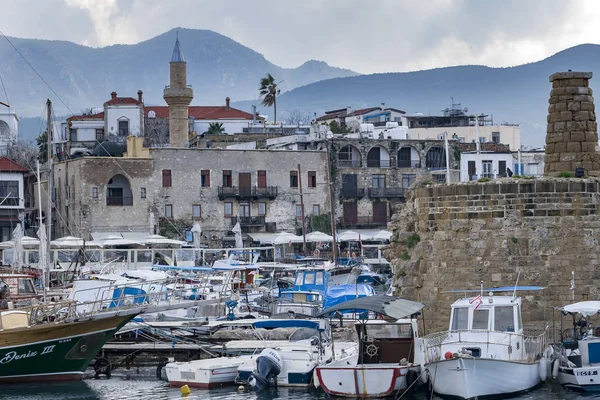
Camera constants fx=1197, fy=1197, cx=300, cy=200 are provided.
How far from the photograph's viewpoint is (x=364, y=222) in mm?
71500

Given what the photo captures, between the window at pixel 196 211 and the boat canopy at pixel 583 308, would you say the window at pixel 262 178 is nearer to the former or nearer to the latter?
the window at pixel 196 211

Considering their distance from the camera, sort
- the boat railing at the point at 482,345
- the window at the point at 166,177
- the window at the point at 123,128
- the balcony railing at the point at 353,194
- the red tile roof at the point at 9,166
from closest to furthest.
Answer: the boat railing at the point at 482,345, the window at the point at 166,177, the red tile roof at the point at 9,166, the balcony railing at the point at 353,194, the window at the point at 123,128

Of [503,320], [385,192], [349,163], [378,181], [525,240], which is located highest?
[349,163]

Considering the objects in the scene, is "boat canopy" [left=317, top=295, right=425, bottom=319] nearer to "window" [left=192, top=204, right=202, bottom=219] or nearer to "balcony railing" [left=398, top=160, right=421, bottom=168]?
"window" [left=192, top=204, right=202, bottom=219]

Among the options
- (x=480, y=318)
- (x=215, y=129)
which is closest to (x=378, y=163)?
(x=215, y=129)

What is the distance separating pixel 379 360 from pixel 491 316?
247 cm

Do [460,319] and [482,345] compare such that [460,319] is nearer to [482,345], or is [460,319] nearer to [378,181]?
[482,345]

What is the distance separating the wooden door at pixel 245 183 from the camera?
225 feet

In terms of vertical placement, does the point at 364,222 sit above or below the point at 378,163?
below

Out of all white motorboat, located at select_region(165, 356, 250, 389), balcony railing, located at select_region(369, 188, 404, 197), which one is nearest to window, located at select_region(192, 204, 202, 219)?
balcony railing, located at select_region(369, 188, 404, 197)

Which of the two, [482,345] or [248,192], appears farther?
[248,192]

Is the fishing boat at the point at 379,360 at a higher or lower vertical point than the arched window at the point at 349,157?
lower

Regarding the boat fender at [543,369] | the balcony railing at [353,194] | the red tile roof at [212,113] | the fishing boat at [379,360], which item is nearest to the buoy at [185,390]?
the fishing boat at [379,360]

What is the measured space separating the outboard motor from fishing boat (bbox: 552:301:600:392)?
19.0 ft
